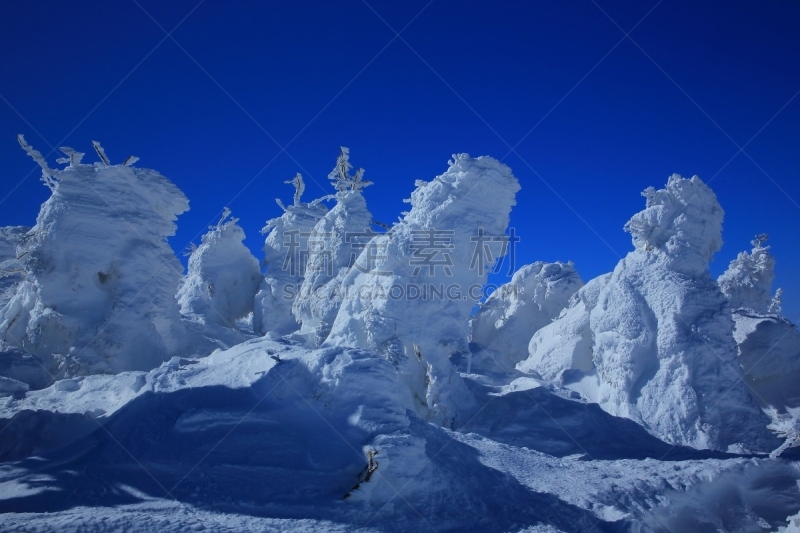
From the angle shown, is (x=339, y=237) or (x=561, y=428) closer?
(x=561, y=428)

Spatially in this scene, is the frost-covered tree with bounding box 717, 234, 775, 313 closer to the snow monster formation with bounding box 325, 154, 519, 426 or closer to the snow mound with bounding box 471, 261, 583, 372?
the snow mound with bounding box 471, 261, 583, 372

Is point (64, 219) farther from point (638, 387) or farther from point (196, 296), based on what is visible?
point (638, 387)

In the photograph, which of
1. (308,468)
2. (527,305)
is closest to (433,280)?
(308,468)

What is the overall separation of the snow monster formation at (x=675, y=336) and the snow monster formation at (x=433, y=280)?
450cm

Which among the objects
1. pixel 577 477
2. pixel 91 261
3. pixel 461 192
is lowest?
pixel 577 477

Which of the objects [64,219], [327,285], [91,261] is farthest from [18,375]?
[327,285]

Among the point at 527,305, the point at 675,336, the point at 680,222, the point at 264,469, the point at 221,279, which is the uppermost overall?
the point at 527,305

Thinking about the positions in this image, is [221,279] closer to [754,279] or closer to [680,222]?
[680,222]

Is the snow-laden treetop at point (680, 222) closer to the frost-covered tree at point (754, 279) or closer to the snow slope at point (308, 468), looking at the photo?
the snow slope at point (308, 468)

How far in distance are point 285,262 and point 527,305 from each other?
46.2 feet

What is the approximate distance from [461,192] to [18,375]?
572 inches

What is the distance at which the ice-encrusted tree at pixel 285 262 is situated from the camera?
1024 inches

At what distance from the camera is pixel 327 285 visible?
70.7ft

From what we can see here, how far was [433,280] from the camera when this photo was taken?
15.9 m
